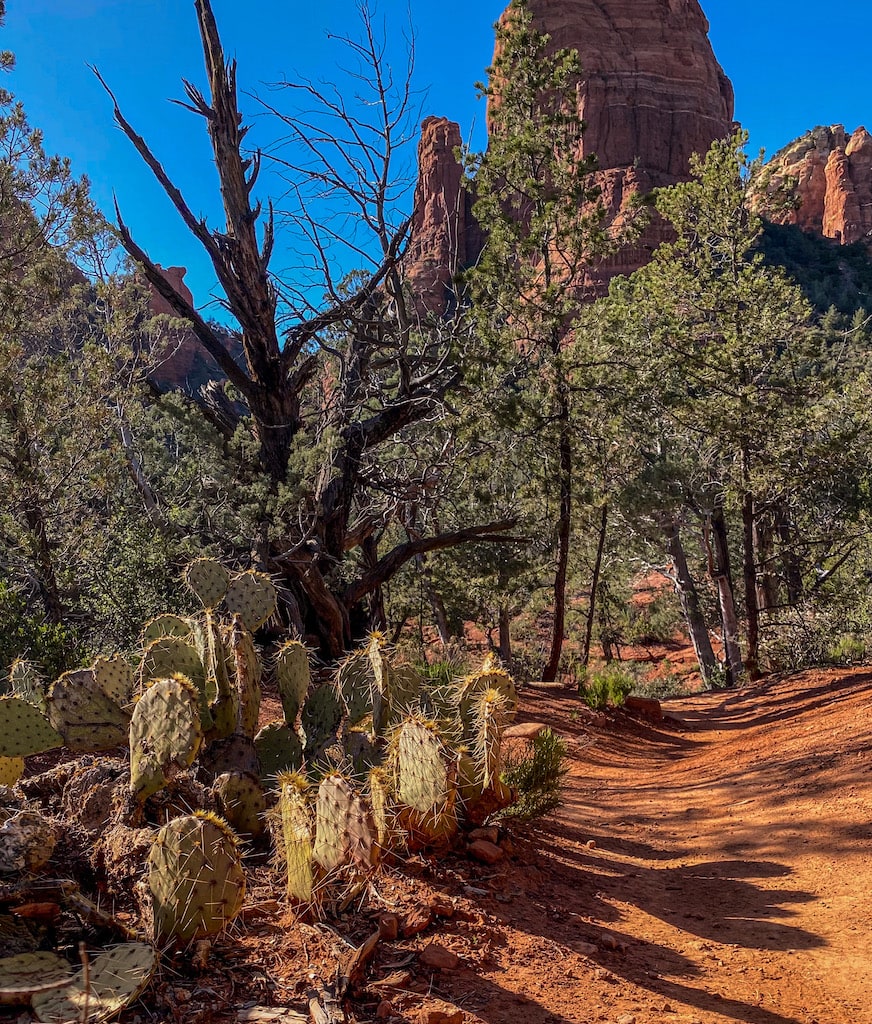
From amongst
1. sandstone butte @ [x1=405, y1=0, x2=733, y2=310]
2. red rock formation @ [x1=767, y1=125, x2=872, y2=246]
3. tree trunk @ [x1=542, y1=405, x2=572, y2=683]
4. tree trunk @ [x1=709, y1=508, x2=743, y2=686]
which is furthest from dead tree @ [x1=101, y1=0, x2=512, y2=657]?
red rock formation @ [x1=767, y1=125, x2=872, y2=246]

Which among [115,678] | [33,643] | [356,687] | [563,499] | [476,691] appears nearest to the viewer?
[115,678]

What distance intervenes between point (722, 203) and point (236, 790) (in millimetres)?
11395

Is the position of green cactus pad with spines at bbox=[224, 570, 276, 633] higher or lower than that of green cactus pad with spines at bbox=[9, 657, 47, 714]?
higher

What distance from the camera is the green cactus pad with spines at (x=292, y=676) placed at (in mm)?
4234

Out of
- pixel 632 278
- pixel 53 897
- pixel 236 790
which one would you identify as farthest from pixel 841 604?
pixel 53 897

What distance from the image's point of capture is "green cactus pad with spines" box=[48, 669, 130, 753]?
11.4 feet

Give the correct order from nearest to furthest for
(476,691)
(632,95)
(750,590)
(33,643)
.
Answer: (476,691) < (33,643) < (750,590) < (632,95)

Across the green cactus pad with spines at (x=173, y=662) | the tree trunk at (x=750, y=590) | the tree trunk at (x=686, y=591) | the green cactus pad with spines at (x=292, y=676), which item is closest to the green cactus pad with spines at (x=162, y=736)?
the green cactus pad with spines at (x=173, y=662)

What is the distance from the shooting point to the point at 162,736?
9.90 feet

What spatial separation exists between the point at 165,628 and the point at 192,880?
221 centimetres

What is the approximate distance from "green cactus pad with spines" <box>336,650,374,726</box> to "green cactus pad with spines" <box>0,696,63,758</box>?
4.56 feet

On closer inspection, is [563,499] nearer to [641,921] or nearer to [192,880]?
[641,921]

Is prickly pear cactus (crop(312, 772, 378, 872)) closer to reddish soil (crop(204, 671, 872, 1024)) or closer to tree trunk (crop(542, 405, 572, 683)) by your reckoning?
reddish soil (crop(204, 671, 872, 1024))

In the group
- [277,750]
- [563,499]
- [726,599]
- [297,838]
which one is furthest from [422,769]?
[726,599]
